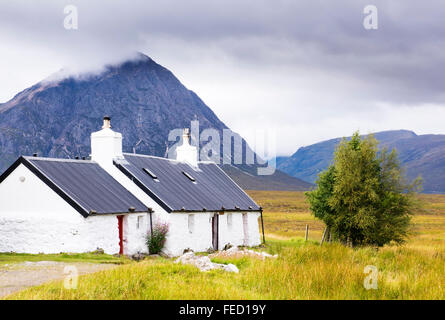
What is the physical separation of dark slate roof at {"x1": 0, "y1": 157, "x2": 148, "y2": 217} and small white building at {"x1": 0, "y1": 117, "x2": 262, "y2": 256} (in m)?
0.05

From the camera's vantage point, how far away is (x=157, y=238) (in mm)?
30203

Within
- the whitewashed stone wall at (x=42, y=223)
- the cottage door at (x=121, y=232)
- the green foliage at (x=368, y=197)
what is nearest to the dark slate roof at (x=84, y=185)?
the whitewashed stone wall at (x=42, y=223)

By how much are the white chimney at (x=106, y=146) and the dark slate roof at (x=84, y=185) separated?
0.51m

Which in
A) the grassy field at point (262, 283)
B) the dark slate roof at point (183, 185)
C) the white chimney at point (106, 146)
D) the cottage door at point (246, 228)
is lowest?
the cottage door at point (246, 228)

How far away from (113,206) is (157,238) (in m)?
3.34

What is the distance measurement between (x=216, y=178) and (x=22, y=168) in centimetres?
1706

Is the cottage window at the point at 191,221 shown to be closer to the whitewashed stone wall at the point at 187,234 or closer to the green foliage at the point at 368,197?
A: the whitewashed stone wall at the point at 187,234

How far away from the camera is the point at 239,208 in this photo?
38031 mm

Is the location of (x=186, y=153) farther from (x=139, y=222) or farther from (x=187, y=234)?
(x=139, y=222)

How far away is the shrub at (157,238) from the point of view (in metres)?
30.0

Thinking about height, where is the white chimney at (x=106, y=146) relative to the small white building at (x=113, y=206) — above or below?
above

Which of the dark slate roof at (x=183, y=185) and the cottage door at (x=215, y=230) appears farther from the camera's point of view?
the cottage door at (x=215, y=230)
